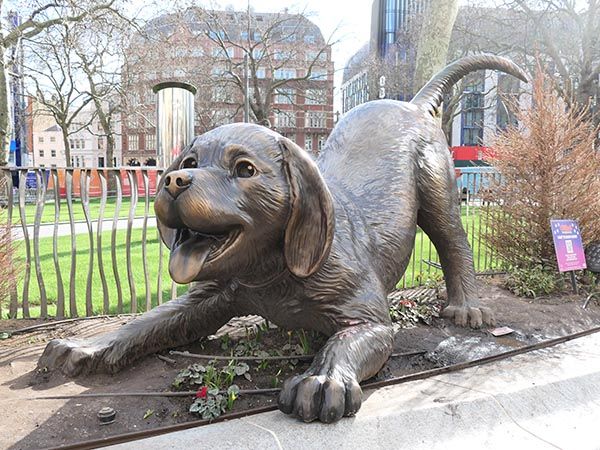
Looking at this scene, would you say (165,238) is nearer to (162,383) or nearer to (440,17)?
(162,383)

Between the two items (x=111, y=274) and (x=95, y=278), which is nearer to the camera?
(x=95, y=278)

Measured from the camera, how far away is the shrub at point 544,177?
5.69 m

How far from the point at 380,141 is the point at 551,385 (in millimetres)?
1670

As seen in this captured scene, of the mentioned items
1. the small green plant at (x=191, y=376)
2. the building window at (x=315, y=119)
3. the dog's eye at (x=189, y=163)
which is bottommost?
the small green plant at (x=191, y=376)

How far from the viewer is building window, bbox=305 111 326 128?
5471cm

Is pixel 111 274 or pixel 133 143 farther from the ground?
pixel 133 143

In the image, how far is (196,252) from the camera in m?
2.04

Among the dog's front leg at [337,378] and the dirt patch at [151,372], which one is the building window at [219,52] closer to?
the dirt patch at [151,372]

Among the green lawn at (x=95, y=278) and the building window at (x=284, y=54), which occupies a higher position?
the building window at (x=284, y=54)

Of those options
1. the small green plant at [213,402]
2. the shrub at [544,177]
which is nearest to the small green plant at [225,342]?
the small green plant at [213,402]

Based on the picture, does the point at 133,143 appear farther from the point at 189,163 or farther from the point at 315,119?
the point at 189,163

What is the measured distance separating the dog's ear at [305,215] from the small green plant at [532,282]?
354 cm

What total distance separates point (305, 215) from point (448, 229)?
1.68 m

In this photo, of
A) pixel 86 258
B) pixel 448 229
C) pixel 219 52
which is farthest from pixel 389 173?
pixel 219 52
